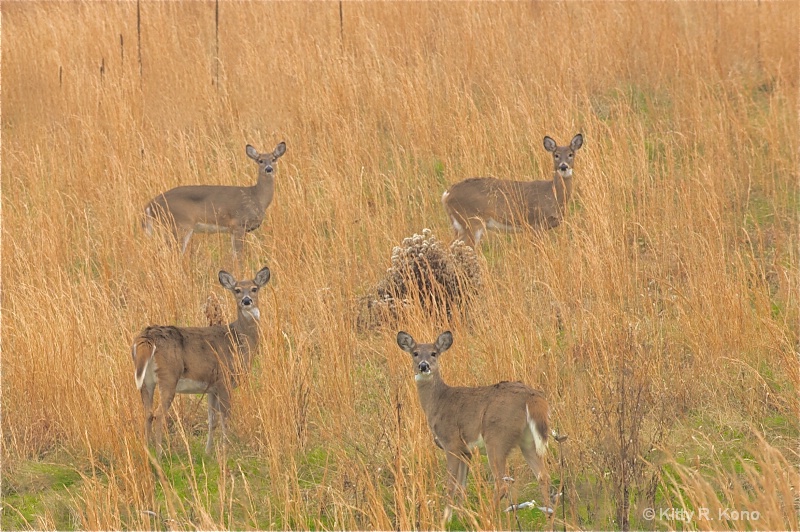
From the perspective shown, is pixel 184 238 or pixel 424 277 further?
pixel 184 238

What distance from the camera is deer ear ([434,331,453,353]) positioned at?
616 centimetres

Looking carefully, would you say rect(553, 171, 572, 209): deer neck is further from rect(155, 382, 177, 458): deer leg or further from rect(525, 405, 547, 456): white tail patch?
rect(525, 405, 547, 456): white tail patch

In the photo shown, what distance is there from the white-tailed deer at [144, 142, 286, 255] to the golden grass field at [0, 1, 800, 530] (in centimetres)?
21

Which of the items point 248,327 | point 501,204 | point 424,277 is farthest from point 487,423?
point 501,204

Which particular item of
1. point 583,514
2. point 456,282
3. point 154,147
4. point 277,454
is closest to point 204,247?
point 154,147

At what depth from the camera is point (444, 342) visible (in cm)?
619

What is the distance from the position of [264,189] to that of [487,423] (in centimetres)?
531

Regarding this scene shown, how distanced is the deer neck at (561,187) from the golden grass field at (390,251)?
22 cm

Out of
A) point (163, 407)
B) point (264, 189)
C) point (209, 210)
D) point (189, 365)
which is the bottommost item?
point (163, 407)

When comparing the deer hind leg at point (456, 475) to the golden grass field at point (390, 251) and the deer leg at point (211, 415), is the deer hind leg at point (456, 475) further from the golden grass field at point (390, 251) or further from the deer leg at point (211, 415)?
the deer leg at point (211, 415)

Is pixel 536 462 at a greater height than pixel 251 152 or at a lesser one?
lesser

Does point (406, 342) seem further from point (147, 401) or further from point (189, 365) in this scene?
point (147, 401)

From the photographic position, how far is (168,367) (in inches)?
250

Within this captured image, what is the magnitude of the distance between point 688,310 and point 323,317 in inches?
88.9
